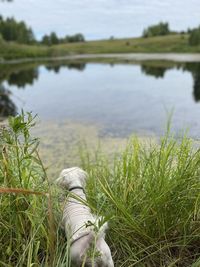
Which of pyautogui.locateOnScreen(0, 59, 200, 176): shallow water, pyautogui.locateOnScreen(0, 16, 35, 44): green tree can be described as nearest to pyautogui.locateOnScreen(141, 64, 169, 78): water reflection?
pyautogui.locateOnScreen(0, 59, 200, 176): shallow water

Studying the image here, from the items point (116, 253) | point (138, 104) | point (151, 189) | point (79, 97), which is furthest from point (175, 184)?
point (79, 97)

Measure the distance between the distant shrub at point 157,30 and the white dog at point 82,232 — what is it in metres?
96.2

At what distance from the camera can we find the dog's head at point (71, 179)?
2219 mm

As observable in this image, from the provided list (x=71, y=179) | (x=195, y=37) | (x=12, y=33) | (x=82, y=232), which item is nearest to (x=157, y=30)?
(x=195, y=37)

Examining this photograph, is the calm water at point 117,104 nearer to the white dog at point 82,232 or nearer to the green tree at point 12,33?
the white dog at point 82,232

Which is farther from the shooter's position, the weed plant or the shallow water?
the shallow water

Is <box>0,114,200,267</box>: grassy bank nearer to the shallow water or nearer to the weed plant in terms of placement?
the weed plant

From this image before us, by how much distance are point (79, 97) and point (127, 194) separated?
11910 mm

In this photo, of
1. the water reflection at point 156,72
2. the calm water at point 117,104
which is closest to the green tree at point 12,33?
the water reflection at point 156,72

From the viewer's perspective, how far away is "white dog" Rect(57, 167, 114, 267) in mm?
1636

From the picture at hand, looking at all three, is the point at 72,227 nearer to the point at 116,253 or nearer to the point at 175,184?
the point at 116,253

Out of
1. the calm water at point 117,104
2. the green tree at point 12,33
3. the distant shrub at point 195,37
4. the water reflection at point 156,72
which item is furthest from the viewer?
the green tree at point 12,33

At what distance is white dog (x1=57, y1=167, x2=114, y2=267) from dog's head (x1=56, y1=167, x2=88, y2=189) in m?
0.05

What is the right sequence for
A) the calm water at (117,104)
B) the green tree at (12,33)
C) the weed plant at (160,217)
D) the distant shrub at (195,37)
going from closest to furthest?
the weed plant at (160,217) < the calm water at (117,104) < the distant shrub at (195,37) < the green tree at (12,33)
